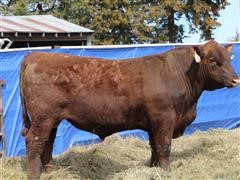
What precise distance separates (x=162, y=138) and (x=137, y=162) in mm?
1032

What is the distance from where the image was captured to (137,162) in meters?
6.82

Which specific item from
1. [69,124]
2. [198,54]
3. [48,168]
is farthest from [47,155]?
[198,54]

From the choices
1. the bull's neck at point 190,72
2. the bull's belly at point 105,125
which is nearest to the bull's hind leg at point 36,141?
the bull's belly at point 105,125

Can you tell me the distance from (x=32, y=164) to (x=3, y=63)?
188 centimetres

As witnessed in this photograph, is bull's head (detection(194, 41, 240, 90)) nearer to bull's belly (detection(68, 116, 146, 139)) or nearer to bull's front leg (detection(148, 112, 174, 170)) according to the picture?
bull's front leg (detection(148, 112, 174, 170))

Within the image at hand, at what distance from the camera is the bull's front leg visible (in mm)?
5836

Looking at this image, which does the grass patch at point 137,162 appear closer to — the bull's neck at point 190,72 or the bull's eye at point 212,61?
the bull's neck at point 190,72

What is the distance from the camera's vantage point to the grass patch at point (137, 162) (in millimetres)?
5938

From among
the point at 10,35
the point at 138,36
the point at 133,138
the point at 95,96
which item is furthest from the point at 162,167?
the point at 138,36

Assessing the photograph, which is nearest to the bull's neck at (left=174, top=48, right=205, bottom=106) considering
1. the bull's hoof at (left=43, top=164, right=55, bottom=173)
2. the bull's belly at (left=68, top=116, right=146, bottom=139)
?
the bull's belly at (left=68, top=116, right=146, bottom=139)

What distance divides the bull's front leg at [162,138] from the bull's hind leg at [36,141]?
122 cm

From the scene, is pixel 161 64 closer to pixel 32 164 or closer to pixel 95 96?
pixel 95 96

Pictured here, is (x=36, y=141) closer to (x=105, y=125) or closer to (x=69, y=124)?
(x=105, y=125)

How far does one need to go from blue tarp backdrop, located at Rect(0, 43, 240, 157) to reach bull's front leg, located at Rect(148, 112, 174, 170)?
2.03 meters
